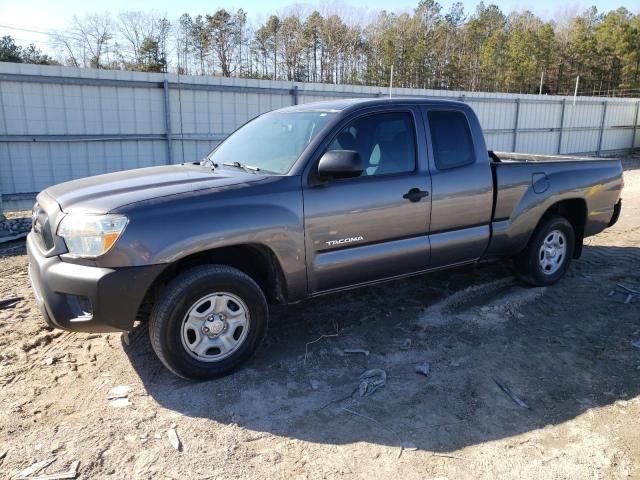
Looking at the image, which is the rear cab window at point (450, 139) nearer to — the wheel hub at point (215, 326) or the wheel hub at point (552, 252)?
the wheel hub at point (552, 252)

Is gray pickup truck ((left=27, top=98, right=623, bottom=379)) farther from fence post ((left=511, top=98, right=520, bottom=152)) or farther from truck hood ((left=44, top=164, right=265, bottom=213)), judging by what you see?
fence post ((left=511, top=98, right=520, bottom=152))

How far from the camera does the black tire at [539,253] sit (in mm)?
5348

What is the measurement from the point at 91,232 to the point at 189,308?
30.5 inches

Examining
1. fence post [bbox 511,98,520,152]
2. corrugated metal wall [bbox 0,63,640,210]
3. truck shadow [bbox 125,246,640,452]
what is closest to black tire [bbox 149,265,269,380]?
truck shadow [bbox 125,246,640,452]

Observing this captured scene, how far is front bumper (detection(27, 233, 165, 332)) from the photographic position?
312 cm

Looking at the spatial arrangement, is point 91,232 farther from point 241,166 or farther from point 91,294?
point 241,166

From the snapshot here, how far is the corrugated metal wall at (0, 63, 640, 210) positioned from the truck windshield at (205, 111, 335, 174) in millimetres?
6885

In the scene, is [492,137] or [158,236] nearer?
[158,236]

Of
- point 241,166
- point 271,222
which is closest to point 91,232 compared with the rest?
point 271,222

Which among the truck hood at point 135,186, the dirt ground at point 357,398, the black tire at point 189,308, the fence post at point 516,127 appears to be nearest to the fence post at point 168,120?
the dirt ground at point 357,398

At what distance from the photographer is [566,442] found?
2.97m

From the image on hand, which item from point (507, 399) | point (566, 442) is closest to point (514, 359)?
point (507, 399)

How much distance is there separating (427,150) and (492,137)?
1538 cm

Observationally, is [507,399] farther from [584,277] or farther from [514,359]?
[584,277]
